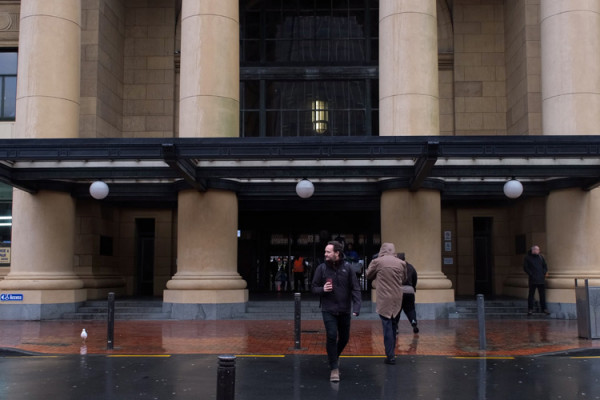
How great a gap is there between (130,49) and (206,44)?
7068 millimetres

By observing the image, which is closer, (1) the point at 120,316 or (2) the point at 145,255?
(1) the point at 120,316

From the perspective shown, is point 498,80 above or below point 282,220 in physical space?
above

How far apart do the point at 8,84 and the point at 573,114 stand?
1739cm

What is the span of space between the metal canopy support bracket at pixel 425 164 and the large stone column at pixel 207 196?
16.1 feet

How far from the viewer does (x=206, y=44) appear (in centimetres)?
1839

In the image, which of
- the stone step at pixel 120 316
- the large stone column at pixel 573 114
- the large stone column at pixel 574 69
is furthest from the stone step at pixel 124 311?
the large stone column at pixel 574 69

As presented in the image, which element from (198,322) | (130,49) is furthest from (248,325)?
(130,49)

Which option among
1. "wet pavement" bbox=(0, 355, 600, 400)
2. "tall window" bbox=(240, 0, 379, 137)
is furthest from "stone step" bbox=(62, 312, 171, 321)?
"tall window" bbox=(240, 0, 379, 137)

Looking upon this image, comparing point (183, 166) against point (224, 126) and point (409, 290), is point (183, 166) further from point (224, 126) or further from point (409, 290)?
point (409, 290)

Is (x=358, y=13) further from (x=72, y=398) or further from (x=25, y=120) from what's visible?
(x=72, y=398)

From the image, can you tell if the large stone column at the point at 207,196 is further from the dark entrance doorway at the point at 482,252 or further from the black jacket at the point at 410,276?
the dark entrance doorway at the point at 482,252

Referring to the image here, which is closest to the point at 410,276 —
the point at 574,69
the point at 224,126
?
the point at 224,126

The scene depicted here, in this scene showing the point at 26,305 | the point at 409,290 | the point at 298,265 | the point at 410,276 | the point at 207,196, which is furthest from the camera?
A: the point at 298,265

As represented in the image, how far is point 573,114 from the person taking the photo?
1834cm
